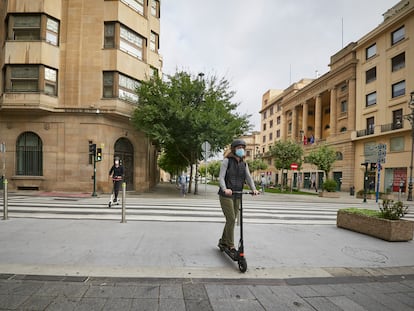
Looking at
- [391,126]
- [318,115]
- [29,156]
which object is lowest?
[29,156]

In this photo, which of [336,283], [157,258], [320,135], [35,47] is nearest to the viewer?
[336,283]

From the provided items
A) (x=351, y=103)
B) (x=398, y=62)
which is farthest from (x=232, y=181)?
(x=351, y=103)

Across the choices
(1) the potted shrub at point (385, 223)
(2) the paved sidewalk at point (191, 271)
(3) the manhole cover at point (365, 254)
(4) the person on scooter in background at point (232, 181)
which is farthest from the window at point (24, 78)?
(3) the manhole cover at point (365, 254)

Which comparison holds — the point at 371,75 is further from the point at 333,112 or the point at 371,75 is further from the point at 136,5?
the point at 136,5

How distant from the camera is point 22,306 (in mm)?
2725

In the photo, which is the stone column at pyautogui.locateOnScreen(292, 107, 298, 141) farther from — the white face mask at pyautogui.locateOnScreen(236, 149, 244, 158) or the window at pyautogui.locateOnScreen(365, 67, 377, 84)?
the white face mask at pyautogui.locateOnScreen(236, 149, 244, 158)

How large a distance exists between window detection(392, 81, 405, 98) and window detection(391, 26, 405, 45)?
5032mm

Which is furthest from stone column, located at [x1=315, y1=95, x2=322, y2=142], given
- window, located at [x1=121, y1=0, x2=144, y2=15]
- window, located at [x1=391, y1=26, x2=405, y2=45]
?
window, located at [x1=121, y1=0, x2=144, y2=15]

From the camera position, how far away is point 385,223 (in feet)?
18.9

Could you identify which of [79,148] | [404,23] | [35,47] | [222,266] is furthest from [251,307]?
[404,23]

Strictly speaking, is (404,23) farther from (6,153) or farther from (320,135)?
(6,153)

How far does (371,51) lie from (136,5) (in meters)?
30.0

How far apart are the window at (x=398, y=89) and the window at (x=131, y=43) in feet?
92.6

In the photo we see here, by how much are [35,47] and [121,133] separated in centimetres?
776
